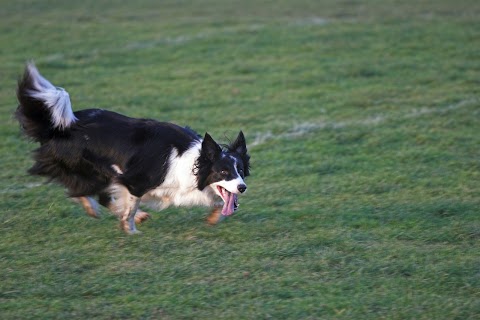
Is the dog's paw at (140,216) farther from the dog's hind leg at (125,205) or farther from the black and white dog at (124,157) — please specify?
the dog's hind leg at (125,205)

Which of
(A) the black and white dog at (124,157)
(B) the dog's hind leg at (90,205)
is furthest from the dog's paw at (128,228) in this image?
(B) the dog's hind leg at (90,205)

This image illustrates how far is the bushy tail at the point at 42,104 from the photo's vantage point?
19.3 ft

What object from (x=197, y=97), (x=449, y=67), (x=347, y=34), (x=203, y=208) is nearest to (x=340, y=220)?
(x=203, y=208)

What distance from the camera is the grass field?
4680 millimetres

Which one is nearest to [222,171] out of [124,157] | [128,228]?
[124,157]

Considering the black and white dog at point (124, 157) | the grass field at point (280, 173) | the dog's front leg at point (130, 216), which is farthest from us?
the dog's front leg at point (130, 216)

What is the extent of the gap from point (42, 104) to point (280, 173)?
8.21ft

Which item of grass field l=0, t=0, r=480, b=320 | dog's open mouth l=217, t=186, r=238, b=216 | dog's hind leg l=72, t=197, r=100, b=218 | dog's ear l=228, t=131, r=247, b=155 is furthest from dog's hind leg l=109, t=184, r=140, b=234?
dog's ear l=228, t=131, r=247, b=155

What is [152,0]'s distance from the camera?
18.7 meters

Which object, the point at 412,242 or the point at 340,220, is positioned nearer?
the point at 412,242

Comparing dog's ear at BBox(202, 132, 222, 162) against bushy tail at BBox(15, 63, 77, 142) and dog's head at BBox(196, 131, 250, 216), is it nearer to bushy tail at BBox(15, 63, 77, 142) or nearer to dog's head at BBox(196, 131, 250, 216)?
dog's head at BBox(196, 131, 250, 216)

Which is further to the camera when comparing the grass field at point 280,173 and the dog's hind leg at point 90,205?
the dog's hind leg at point 90,205

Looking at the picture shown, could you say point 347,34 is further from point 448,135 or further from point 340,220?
point 340,220

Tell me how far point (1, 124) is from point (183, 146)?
404cm
